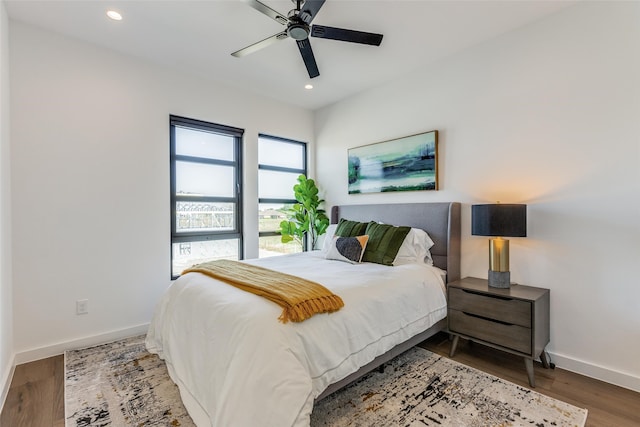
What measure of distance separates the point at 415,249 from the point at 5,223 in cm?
338

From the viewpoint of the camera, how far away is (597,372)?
214 centimetres

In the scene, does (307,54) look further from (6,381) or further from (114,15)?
(6,381)

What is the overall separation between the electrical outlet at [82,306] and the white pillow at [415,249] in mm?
2909

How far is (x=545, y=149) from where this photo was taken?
241 centimetres

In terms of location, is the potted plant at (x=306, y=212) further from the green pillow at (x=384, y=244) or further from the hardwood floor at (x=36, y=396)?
the hardwood floor at (x=36, y=396)

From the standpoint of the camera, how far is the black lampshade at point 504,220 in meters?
2.23

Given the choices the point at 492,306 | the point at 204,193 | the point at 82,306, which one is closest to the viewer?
the point at 492,306

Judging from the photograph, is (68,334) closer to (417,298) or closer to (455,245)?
(417,298)

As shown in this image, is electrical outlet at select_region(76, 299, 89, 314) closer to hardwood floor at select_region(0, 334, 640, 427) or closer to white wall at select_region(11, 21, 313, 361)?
white wall at select_region(11, 21, 313, 361)

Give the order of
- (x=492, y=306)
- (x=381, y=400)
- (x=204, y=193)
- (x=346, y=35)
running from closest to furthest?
(x=381, y=400) → (x=346, y=35) → (x=492, y=306) → (x=204, y=193)

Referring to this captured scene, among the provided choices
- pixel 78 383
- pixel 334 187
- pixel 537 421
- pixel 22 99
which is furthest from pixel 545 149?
pixel 22 99

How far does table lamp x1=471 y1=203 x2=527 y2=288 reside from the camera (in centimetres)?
224

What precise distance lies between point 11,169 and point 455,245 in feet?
12.9

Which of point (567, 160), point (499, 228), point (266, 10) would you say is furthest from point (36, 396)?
point (567, 160)
